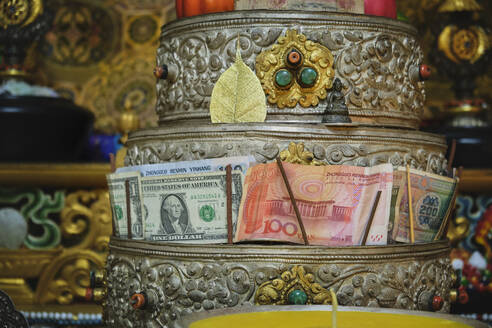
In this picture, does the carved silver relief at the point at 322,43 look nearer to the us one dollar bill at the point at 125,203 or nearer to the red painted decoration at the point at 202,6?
the red painted decoration at the point at 202,6

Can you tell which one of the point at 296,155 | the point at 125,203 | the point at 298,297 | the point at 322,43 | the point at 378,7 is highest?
the point at 378,7

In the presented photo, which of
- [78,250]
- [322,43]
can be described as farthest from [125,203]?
[78,250]

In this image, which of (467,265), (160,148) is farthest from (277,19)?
(467,265)

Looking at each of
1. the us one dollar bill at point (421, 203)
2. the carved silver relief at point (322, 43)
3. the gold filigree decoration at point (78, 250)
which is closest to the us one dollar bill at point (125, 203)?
the carved silver relief at point (322, 43)

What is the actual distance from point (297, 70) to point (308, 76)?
39 millimetres

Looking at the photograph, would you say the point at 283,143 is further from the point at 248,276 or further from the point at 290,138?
the point at 248,276

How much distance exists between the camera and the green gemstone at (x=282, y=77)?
187cm

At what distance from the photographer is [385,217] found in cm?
179

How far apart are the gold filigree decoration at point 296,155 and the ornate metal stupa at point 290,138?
0.01m

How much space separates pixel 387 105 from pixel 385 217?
0.31 metres

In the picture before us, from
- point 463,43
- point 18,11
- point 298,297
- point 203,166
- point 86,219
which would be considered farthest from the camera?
point 463,43

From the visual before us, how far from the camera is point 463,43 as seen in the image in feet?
11.4

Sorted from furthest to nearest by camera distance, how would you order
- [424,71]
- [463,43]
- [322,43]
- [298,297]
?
[463,43] → [424,71] → [322,43] → [298,297]

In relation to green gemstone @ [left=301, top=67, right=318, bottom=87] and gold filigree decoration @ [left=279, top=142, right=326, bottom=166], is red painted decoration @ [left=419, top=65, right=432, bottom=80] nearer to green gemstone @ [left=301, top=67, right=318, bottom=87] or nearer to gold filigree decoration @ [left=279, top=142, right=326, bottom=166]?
green gemstone @ [left=301, top=67, right=318, bottom=87]
